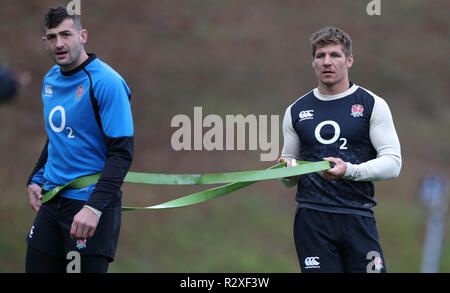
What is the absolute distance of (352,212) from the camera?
15.6 ft

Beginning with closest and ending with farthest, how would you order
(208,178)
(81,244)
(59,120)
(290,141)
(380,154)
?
(81,244) → (59,120) → (380,154) → (208,178) → (290,141)

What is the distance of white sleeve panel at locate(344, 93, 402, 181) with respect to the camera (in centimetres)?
461

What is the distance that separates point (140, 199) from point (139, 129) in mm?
1979

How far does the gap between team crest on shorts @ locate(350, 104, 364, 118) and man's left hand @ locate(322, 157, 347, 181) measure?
15.2 inches

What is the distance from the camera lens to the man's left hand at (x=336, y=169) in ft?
15.0

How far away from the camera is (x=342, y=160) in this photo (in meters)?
4.73

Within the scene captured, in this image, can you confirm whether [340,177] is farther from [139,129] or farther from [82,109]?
[139,129]

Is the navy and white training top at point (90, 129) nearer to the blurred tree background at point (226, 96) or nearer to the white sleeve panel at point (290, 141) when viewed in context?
the white sleeve panel at point (290, 141)

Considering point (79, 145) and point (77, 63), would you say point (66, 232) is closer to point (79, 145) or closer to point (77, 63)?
point (79, 145)

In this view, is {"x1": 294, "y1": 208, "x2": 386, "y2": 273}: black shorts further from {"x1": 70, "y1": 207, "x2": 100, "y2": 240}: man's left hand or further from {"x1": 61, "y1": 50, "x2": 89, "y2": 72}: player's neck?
{"x1": 61, "y1": 50, "x2": 89, "y2": 72}: player's neck

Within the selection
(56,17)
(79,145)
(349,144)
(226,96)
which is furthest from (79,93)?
(226,96)

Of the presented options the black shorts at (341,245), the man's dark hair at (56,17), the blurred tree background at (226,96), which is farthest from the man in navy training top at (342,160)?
the blurred tree background at (226,96)

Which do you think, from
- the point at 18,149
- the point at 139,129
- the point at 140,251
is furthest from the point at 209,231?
the point at 18,149

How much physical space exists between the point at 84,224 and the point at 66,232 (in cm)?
37
